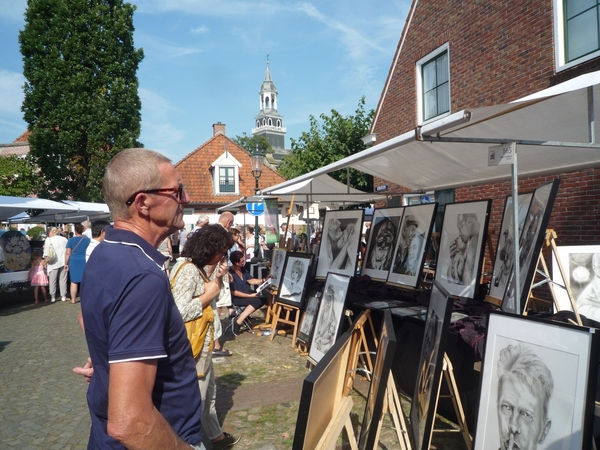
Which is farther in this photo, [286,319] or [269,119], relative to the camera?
[269,119]

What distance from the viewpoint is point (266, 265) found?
424 inches

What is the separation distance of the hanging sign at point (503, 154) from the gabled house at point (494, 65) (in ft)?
4.93

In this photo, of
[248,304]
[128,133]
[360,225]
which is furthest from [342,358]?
[128,133]

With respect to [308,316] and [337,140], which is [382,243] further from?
[337,140]

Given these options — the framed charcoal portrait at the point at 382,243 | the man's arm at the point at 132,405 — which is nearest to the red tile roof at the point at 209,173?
the framed charcoal portrait at the point at 382,243

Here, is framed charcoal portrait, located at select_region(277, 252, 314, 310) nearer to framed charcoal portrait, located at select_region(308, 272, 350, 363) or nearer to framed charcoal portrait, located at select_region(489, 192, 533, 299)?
framed charcoal portrait, located at select_region(308, 272, 350, 363)

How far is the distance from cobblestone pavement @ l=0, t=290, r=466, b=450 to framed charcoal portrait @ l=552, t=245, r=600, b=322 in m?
1.53

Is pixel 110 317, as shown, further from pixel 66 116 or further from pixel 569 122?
pixel 66 116

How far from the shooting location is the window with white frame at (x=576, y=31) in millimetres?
7375

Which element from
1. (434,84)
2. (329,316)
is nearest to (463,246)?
(329,316)

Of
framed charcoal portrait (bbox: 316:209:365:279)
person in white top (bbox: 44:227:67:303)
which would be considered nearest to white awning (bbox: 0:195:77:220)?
person in white top (bbox: 44:227:67:303)

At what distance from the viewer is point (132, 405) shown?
4.14 feet

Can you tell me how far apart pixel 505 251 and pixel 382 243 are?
2.30 metres

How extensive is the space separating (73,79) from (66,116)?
1.64 meters
